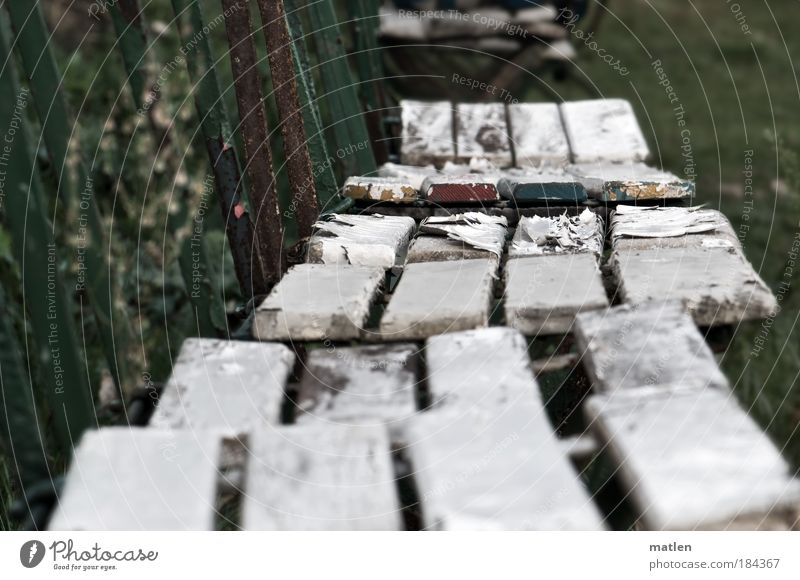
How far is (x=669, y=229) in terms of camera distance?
1.69m

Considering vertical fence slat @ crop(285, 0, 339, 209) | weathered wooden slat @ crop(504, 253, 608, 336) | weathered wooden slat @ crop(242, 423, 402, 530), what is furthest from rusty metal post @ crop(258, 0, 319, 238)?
weathered wooden slat @ crop(242, 423, 402, 530)

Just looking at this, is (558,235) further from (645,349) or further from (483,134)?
(483,134)

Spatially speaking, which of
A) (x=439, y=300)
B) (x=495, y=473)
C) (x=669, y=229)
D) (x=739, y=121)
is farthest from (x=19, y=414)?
(x=739, y=121)

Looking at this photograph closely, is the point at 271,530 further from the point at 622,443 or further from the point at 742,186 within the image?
the point at 742,186

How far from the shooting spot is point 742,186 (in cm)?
413

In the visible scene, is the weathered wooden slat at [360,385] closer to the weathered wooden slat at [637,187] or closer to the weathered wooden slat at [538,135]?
the weathered wooden slat at [637,187]

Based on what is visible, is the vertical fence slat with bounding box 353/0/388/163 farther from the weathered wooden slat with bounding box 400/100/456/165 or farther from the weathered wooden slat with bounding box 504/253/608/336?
the weathered wooden slat with bounding box 504/253/608/336

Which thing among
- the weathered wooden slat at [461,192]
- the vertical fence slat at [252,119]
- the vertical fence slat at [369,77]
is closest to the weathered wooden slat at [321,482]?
the vertical fence slat at [252,119]

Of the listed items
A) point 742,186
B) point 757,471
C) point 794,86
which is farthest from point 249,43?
point 794,86

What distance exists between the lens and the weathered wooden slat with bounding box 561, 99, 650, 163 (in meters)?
2.32

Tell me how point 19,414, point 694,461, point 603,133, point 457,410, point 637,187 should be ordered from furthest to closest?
point 603,133 → point 637,187 → point 19,414 → point 457,410 → point 694,461

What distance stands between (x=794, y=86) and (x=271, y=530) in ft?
15.8

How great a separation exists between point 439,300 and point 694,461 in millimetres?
470

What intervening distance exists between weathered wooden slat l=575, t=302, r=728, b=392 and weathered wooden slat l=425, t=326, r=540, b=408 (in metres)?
0.09
